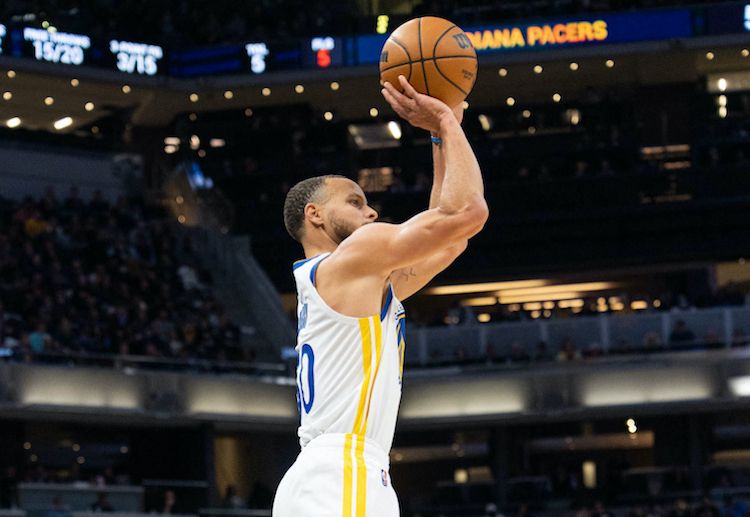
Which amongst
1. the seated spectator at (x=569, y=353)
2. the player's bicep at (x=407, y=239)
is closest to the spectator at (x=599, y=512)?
the seated spectator at (x=569, y=353)

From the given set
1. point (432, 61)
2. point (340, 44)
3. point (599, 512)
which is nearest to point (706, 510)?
point (599, 512)

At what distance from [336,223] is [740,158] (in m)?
30.7

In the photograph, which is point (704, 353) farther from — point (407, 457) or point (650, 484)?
point (407, 457)

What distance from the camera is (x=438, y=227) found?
216 inches

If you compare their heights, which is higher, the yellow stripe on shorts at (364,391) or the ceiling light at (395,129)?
the ceiling light at (395,129)

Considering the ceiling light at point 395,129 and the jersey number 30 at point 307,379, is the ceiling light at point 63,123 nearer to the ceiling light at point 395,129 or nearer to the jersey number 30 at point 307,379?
the ceiling light at point 395,129

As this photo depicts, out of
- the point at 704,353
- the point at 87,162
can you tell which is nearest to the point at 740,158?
the point at 704,353

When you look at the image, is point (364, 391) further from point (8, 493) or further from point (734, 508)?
point (734, 508)

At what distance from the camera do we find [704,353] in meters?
30.5

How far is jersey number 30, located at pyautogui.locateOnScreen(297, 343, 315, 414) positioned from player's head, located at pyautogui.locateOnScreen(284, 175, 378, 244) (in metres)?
0.43

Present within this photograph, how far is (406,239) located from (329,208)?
0.45m

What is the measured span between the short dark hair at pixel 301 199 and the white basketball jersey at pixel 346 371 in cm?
17

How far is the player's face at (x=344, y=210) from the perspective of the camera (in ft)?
19.1

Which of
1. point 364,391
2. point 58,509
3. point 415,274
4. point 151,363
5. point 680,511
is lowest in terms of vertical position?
point 680,511
